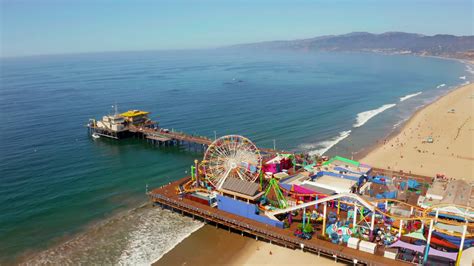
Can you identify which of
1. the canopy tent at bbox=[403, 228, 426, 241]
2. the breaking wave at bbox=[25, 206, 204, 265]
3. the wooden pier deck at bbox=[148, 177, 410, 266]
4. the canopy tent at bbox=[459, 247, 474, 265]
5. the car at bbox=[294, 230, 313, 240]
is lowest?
the breaking wave at bbox=[25, 206, 204, 265]

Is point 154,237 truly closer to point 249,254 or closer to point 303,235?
point 249,254

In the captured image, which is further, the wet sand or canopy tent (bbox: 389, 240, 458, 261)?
the wet sand

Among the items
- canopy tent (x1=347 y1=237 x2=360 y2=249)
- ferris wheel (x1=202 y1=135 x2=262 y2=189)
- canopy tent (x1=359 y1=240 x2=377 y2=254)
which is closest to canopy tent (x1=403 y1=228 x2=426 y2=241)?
canopy tent (x1=359 y1=240 x2=377 y2=254)

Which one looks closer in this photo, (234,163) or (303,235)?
Answer: (303,235)

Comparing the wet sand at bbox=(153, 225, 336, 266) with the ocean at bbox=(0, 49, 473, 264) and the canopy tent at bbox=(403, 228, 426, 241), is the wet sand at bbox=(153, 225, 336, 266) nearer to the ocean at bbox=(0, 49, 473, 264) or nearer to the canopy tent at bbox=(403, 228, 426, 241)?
the ocean at bbox=(0, 49, 473, 264)

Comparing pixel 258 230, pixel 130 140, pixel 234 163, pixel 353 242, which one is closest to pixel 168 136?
pixel 130 140

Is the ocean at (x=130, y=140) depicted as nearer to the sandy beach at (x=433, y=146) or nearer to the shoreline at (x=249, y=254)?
the shoreline at (x=249, y=254)

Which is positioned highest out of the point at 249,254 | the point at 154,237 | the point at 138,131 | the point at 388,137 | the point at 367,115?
the point at 367,115
